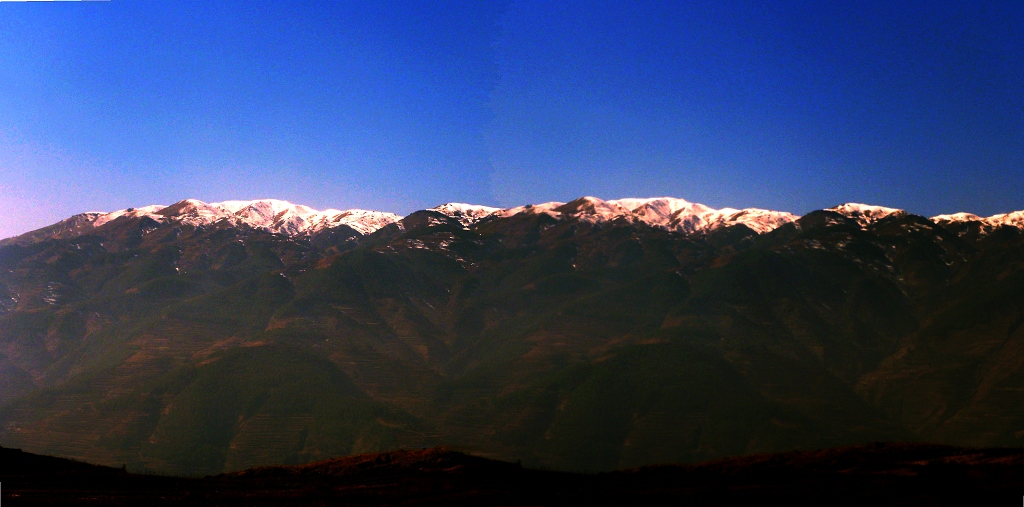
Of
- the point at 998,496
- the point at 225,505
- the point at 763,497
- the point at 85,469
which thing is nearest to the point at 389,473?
the point at 225,505

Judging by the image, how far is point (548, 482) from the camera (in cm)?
7412

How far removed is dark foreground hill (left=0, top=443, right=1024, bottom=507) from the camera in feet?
204

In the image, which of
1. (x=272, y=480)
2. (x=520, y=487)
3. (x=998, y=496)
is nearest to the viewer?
(x=998, y=496)

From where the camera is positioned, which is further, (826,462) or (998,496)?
(826,462)

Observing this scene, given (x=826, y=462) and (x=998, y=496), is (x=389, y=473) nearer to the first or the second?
(x=826, y=462)

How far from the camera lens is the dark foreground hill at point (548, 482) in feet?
204

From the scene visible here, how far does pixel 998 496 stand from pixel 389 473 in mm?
45223

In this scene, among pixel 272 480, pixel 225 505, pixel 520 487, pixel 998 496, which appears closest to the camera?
pixel 998 496

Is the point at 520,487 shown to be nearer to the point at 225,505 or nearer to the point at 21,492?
the point at 225,505

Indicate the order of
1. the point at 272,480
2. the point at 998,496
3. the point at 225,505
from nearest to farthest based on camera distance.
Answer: the point at 998,496, the point at 225,505, the point at 272,480

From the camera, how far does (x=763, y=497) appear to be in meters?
62.9

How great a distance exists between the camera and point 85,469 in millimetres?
78938

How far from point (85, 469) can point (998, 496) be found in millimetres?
68813

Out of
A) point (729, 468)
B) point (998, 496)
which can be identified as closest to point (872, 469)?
point (729, 468)
